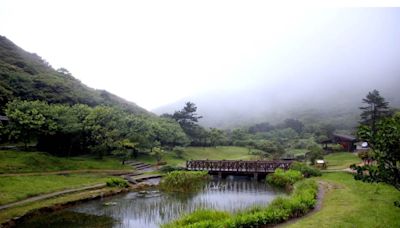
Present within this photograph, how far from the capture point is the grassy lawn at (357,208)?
1614 cm

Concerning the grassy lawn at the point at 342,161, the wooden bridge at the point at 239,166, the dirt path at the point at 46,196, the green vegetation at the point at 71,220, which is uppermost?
the grassy lawn at the point at 342,161

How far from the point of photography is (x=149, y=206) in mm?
25375

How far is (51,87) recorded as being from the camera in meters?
62.3

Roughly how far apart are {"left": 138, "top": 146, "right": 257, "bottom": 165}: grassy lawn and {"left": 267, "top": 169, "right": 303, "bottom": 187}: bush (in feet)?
63.9

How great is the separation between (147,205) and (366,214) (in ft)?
51.7

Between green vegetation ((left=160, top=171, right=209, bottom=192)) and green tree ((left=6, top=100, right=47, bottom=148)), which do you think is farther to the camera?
green tree ((left=6, top=100, right=47, bottom=148))

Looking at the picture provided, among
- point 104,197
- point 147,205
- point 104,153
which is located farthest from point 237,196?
point 104,153

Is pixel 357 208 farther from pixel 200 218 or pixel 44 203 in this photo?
pixel 44 203

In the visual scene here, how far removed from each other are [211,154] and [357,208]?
45.3 metres

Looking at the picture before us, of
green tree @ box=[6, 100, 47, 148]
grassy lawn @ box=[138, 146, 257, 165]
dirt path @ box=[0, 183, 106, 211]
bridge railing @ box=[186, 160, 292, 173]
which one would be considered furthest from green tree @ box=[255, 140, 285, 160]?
green tree @ box=[6, 100, 47, 148]

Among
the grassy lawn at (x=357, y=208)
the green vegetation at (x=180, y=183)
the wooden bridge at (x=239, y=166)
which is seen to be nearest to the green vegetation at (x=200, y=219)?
the grassy lawn at (x=357, y=208)

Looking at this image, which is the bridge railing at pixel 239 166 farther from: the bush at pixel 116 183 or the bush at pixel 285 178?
the bush at pixel 116 183

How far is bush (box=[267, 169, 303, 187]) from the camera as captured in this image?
3403 cm

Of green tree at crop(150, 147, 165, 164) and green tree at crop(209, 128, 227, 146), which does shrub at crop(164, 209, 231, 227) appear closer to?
green tree at crop(150, 147, 165, 164)
